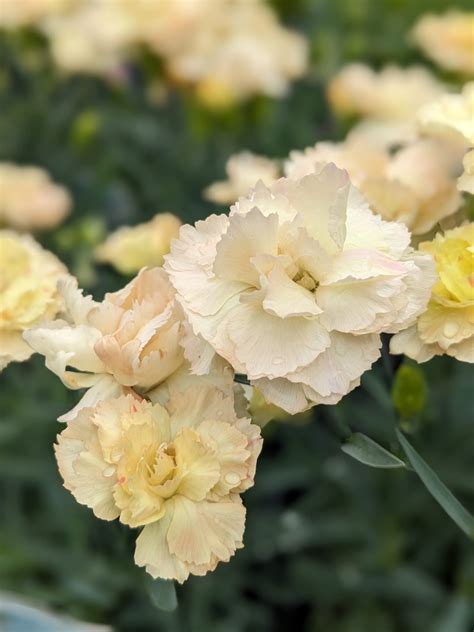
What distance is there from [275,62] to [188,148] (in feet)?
0.60

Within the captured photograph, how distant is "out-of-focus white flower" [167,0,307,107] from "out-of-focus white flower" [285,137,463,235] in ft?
1.97

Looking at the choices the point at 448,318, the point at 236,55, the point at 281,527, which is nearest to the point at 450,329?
the point at 448,318

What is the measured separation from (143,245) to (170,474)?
33cm

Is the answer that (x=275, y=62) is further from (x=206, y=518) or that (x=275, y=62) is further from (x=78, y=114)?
(x=206, y=518)

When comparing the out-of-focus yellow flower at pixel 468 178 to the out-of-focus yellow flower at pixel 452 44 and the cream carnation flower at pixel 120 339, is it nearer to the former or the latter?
the cream carnation flower at pixel 120 339

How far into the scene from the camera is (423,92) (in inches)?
51.3

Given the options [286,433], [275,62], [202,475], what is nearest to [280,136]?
[275,62]

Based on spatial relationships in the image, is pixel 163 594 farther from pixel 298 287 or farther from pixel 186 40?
pixel 186 40

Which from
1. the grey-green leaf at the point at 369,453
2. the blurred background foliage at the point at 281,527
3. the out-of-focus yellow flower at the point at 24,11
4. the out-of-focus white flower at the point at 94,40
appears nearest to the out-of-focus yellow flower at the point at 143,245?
→ the blurred background foliage at the point at 281,527

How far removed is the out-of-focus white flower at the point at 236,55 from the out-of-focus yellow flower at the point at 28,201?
302mm

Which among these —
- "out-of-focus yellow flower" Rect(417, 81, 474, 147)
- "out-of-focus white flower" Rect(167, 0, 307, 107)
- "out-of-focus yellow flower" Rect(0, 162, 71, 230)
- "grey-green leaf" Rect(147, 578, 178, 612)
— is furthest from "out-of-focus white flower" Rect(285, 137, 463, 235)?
"out-of-focus white flower" Rect(167, 0, 307, 107)

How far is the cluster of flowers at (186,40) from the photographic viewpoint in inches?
52.7

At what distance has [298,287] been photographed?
52cm

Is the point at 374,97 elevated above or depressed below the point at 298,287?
below
